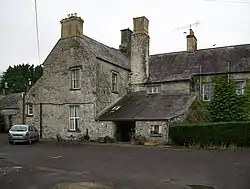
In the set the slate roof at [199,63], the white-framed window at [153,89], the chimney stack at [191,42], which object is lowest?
the white-framed window at [153,89]

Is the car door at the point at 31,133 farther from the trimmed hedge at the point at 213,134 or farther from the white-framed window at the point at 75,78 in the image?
the trimmed hedge at the point at 213,134

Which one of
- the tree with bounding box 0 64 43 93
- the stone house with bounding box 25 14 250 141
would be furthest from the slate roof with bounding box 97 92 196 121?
the tree with bounding box 0 64 43 93

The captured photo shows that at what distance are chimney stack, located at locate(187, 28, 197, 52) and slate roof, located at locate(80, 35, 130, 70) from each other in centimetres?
662

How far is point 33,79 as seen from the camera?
7394 cm

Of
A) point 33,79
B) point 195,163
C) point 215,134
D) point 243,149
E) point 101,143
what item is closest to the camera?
point 195,163

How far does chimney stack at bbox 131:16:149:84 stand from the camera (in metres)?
33.7

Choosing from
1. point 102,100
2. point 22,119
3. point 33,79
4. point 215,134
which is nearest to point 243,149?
point 215,134

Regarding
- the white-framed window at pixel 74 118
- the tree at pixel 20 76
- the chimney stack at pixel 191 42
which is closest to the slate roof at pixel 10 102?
the white-framed window at pixel 74 118

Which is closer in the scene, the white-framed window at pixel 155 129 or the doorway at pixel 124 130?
the white-framed window at pixel 155 129

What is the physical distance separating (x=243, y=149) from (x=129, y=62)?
18109 millimetres

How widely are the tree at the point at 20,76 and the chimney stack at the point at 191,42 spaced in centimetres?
4226

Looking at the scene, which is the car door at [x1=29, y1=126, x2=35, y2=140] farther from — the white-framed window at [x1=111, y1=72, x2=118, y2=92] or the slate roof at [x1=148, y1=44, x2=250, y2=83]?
the slate roof at [x1=148, y1=44, x2=250, y2=83]

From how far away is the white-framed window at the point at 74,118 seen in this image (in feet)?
101

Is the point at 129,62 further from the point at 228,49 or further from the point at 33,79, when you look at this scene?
the point at 33,79
